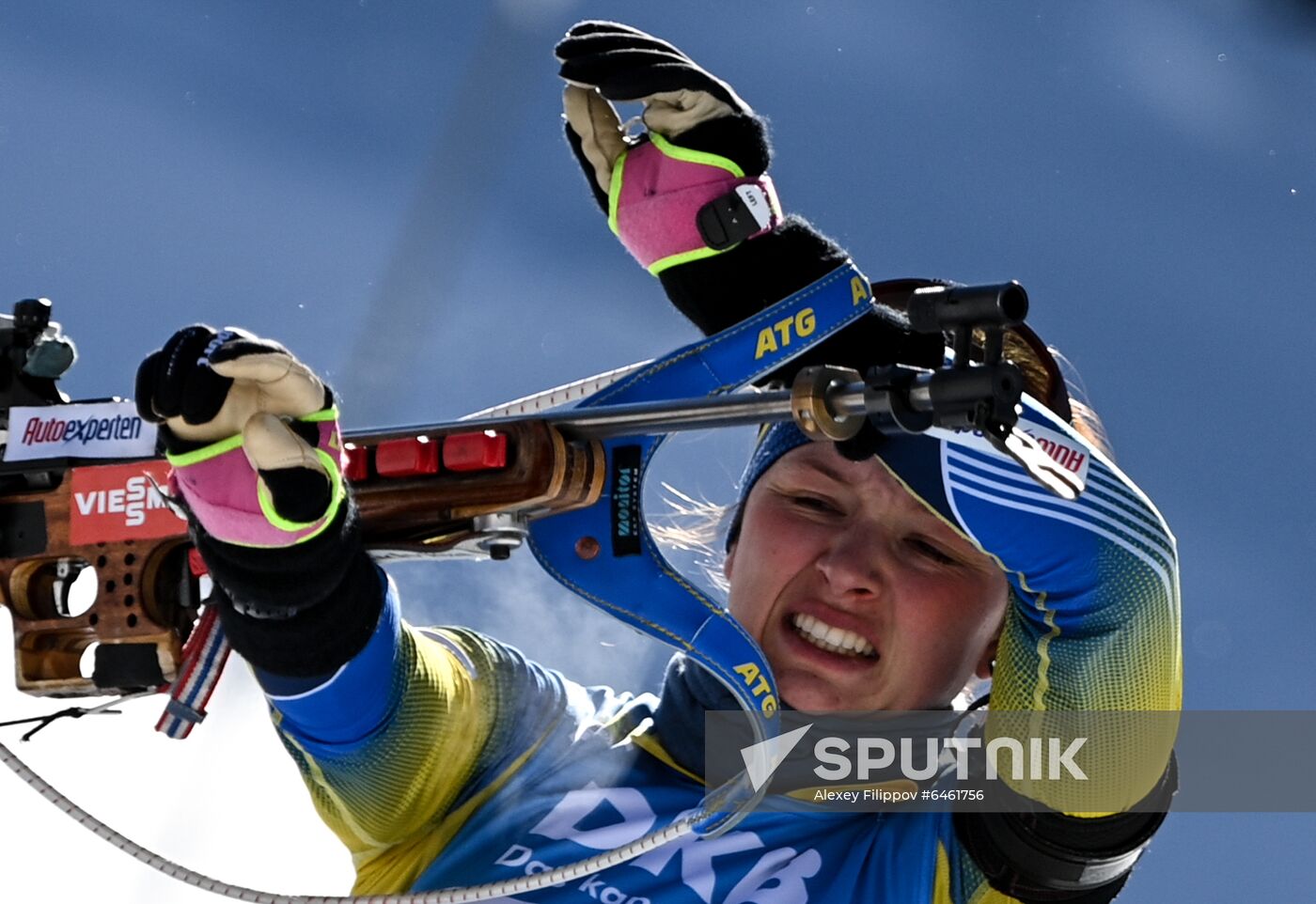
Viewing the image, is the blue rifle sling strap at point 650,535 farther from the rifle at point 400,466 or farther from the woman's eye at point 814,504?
the woman's eye at point 814,504

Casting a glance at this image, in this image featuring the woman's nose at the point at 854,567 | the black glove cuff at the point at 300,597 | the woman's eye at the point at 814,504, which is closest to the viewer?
the black glove cuff at the point at 300,597

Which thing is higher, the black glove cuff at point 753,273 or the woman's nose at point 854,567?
the black glove cuff at point 753,273

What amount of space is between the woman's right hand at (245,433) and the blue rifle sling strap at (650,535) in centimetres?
53

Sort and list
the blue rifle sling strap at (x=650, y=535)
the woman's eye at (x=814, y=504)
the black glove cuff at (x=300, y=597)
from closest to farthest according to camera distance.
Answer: the black glove cuff at (x=300, y=597) < the blue rifle sling strap at (x=650, y=535) < the woman's eye at (x=814, y=504)

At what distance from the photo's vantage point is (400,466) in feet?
10.1

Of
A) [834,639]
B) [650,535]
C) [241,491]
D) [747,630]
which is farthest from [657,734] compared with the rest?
[241,491]

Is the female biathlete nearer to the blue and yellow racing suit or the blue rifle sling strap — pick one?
the blue and yellow racing suit

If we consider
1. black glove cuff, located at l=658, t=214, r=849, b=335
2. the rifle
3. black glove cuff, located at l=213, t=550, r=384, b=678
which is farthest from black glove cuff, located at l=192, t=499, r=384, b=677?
black glove cuff, located at l=658, t=214, r=849, b=335

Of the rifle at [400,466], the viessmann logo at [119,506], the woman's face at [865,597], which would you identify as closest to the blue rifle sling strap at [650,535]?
the rifle at [400,466]

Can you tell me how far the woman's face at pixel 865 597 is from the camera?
3.51 metres

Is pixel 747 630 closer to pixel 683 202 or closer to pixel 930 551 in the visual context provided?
pixel 930 551

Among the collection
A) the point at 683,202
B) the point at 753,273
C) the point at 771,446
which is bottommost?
the point at 771,446

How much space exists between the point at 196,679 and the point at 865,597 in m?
1.33

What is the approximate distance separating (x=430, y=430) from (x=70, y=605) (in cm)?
100
